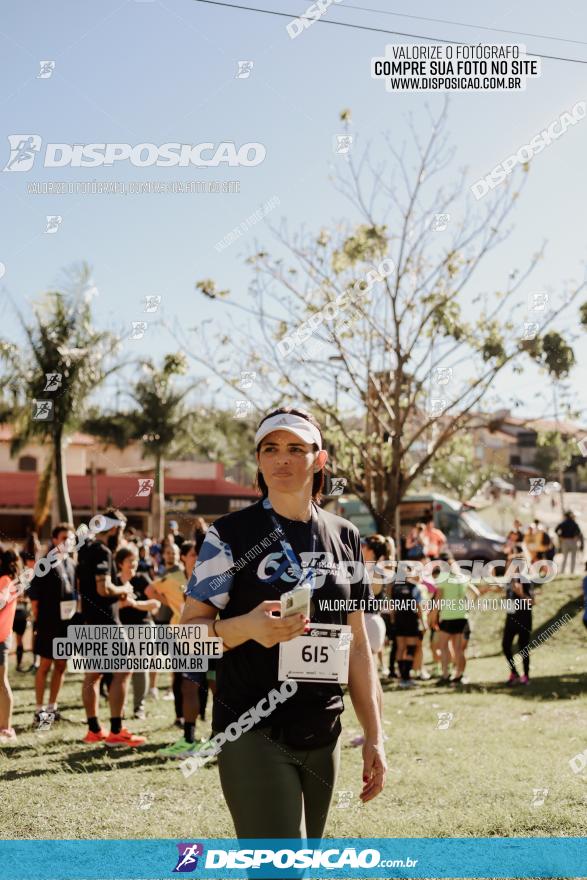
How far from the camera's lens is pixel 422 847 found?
5.18 m

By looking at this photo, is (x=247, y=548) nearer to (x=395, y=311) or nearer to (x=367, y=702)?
(x=367, y=702)

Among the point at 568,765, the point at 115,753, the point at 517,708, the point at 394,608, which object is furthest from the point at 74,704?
the point at 568,765

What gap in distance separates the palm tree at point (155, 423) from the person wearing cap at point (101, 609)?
81.8 feet

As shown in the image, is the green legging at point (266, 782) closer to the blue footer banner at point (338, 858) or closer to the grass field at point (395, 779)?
the blue footer banner at point (338, 858)

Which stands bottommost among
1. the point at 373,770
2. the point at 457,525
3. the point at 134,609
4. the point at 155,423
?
the point at 134,609

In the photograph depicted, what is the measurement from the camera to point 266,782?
2625 mm

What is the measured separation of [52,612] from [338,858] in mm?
5408

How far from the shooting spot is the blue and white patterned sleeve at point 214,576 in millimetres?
2783

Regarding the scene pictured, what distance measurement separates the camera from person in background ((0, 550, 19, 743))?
8328 millimetres

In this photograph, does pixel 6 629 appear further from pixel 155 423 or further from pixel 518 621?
pixel 155 423

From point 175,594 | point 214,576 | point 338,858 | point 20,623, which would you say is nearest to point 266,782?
point 214,576

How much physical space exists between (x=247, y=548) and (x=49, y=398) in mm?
20901

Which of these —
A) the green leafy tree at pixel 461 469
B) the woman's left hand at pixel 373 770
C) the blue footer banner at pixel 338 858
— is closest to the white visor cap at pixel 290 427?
the woman's left hand at pixel 373 770

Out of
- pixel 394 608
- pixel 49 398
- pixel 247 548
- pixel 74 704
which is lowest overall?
pixel 74 704
